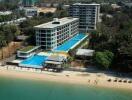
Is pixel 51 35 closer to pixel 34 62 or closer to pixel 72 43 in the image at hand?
pixel 72 43

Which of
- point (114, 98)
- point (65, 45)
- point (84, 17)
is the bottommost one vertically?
point (114, 98)

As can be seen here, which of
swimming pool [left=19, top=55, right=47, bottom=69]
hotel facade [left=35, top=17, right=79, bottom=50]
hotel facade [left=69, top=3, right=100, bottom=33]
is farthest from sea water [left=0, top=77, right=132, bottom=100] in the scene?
hotel facade [left=69, top=3, right=100, bottom=33]

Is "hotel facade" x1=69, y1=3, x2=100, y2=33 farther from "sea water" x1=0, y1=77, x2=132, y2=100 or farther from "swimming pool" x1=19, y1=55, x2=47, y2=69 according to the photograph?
"sea water" x1=0, y1=77, x2=132, y2=100

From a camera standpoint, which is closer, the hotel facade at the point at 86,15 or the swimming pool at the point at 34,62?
the swimming pool at the point at 34,62

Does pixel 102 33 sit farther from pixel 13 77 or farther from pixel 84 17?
pixel 13 77

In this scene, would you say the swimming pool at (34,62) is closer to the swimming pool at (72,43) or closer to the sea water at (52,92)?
the sea water at (52,92)

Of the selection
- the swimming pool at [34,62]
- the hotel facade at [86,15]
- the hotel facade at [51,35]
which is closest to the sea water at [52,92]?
the swimming pool at [34,62]

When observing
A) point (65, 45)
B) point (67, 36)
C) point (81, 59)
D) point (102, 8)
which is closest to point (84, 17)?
point (67, 36)
